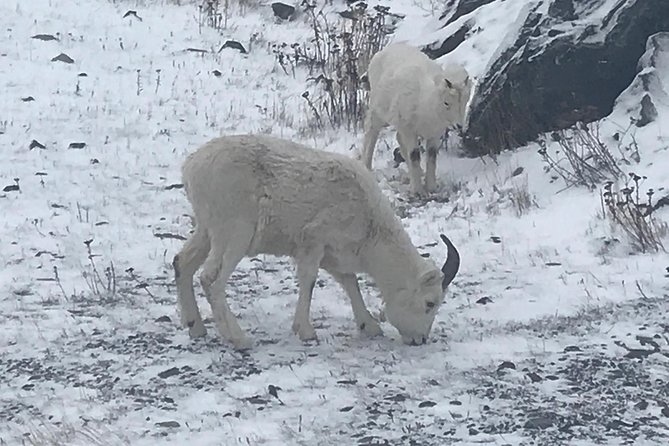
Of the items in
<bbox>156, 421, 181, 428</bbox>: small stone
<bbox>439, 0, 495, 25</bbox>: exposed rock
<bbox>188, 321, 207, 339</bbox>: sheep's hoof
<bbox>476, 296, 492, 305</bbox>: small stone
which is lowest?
<bbox>188, 321, 207, 339</bbox>: sheep's hoof

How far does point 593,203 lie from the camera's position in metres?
10.4

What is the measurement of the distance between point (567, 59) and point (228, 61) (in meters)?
6.25

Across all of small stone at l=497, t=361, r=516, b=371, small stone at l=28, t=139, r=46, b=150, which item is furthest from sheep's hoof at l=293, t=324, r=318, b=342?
small stone at l=28, t=139, r=46, b=150

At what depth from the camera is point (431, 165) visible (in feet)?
40.0

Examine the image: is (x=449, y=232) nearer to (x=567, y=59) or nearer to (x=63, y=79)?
(x=567, y=59)

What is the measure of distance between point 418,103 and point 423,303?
14.9 feet

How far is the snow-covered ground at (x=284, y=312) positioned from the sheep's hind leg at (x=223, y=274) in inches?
5.6

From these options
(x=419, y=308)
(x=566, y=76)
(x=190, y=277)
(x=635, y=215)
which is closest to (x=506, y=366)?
(x=419, y=308)

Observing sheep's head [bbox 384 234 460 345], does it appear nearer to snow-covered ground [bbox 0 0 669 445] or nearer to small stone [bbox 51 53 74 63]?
snow-covered ground [bbox 0 0 669 445]

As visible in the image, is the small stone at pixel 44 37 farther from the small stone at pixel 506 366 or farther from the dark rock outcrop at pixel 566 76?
the small stone at pixel 506 366

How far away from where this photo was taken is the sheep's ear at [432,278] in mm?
7855

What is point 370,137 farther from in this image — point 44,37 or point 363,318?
point 44,37

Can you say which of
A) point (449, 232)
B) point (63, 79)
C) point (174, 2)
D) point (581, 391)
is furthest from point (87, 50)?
point (581, 391)

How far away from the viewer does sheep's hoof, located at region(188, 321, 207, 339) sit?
7.81 m
